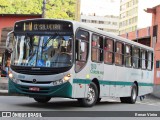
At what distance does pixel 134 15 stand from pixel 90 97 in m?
119

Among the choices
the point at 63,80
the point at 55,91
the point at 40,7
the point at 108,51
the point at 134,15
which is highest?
the point at 134,15

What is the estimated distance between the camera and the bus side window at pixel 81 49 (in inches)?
580

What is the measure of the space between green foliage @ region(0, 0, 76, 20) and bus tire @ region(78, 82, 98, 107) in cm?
4712

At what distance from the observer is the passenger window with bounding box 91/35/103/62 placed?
16062mm

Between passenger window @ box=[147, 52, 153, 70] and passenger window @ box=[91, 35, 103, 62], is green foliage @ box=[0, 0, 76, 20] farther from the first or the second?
passenger window @ box=[91, 35, 103, 62]

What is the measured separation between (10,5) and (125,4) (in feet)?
290

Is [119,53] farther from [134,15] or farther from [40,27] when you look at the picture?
[134,15]

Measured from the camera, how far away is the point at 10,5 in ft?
208

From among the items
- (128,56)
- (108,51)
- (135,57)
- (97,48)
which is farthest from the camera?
(135,57)

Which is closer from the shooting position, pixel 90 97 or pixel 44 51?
pixel 44 51

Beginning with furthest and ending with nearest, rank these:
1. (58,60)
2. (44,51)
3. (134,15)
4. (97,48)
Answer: (134,15)
(97,48)
(44,51)
(58,60)

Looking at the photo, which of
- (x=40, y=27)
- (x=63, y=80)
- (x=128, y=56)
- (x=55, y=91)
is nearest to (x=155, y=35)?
(x=128, y=56)

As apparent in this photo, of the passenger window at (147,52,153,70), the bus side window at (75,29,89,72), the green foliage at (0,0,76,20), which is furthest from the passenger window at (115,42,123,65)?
the green foliage at (0,0,76,20)

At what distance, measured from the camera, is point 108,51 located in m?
17.4
